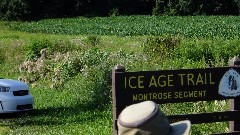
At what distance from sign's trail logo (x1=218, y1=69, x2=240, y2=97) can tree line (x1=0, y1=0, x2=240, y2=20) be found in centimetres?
6037

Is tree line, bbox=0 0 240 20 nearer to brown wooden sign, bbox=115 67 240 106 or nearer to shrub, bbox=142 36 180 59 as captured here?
shrub, bbox=142 36 180 59

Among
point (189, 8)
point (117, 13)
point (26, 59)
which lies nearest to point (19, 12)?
point (117, 13)

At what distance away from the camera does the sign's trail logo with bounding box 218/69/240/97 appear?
641 cm

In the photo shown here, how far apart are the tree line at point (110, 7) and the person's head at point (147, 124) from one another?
6361cm

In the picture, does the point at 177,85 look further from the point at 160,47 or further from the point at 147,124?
the point at 160,47

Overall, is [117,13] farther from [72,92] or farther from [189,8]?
[72,92]

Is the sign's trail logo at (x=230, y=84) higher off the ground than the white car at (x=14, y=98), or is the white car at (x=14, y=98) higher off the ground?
the sign's trail logo at (x=230, y=84)

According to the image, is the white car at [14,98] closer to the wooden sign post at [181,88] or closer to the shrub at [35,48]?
the wooden sign post at [181,88]

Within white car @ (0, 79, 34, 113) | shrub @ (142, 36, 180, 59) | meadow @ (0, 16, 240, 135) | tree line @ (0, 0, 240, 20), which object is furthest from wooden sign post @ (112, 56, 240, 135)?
tree line @ (0, 0, 240, 20)

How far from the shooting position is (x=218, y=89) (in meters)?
6.38

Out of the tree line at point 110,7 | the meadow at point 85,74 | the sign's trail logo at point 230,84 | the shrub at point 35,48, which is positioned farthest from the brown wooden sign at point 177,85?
the tree line at point 110,7

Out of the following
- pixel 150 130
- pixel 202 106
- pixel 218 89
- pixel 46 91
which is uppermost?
pixel 150 130

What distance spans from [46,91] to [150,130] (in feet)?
47.2

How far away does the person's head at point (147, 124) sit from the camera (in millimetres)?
2754
